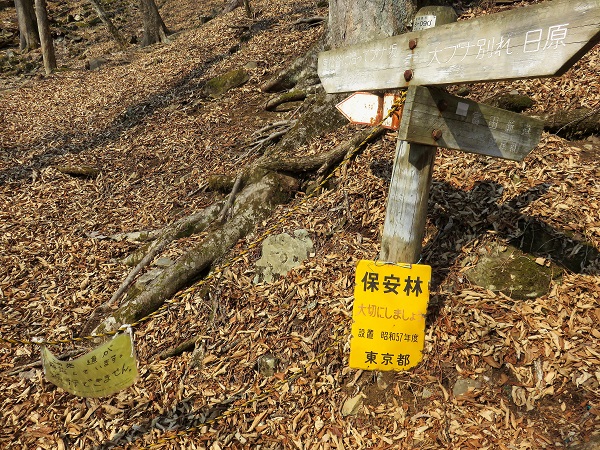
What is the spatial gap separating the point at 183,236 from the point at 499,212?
13.5 ft

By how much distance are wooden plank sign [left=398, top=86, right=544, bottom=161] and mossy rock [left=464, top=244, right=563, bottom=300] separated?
1.22 meters

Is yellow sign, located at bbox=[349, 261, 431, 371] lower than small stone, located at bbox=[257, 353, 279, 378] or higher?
higher

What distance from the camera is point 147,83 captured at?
1211cm

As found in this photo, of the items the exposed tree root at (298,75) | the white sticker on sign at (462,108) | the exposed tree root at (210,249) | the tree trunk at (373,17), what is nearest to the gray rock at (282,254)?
the exposed tree root at (210,249)

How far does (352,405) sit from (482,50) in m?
2.89

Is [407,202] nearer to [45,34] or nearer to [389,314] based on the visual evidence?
[389,314]

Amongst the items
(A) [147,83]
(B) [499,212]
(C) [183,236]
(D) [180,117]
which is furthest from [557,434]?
(A) [147,83]

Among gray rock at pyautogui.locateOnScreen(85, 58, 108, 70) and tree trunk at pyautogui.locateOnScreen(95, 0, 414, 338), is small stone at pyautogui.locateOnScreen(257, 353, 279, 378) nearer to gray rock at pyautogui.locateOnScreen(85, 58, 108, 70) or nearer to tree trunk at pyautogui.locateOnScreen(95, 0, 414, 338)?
tree trunk at pyautogui.locateOnScreen(95, 0, 414, 338)

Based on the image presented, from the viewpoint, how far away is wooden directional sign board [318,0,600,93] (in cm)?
206

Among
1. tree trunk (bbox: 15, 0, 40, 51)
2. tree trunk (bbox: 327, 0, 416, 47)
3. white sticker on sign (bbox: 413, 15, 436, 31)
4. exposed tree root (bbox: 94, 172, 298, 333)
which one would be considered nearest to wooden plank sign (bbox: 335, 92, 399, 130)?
white sticker on sign (bbox: 413, 15, 436, 31)

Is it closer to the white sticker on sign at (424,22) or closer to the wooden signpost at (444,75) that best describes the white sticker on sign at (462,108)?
the wooden signpost at (444,75)

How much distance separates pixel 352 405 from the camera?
3389mm

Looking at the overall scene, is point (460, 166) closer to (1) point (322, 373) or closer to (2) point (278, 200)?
(2) point (278, 200)

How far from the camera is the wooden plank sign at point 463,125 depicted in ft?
9.34
